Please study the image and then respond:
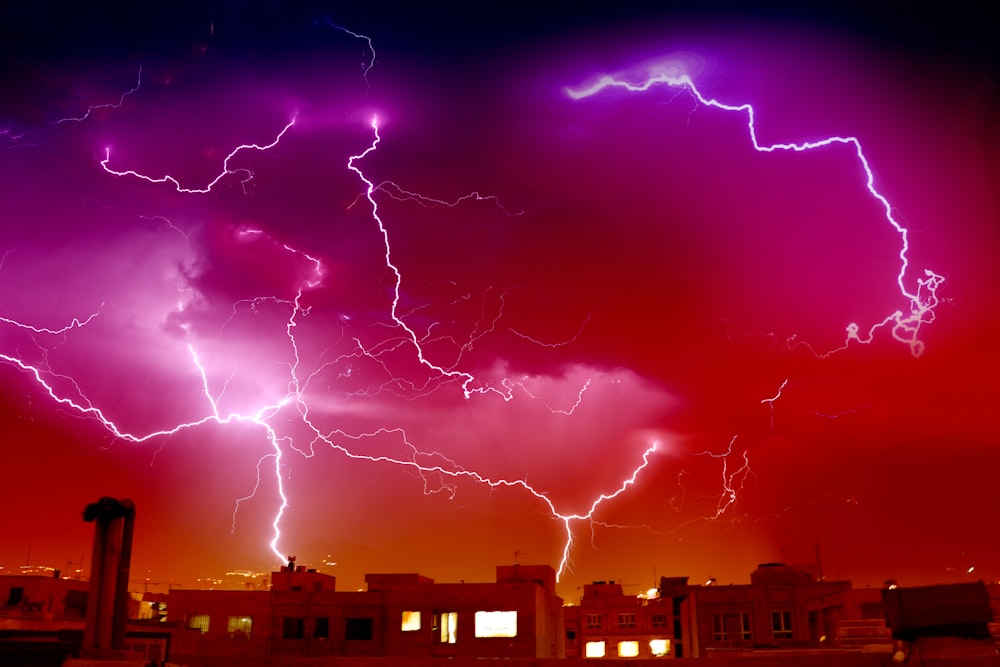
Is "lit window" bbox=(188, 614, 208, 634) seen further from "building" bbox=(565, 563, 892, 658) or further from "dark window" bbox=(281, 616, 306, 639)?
"building" bbox=(565, 563, 892, 658)

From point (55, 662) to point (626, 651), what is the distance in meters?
47.4

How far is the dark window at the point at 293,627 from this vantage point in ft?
116

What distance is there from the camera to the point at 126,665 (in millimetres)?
9008

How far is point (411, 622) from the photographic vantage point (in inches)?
1332

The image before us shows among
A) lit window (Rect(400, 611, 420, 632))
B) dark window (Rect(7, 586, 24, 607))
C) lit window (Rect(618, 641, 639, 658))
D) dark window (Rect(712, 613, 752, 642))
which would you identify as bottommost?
lit window (Rect(618, 641, 639, 658))

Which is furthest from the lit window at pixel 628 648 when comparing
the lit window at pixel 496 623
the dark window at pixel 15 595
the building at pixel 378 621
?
the dark window at pixel 15 595

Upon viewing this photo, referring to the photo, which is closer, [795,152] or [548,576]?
[795,152]

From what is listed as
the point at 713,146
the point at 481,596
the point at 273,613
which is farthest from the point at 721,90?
the point at 273,613

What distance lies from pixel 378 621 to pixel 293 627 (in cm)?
390

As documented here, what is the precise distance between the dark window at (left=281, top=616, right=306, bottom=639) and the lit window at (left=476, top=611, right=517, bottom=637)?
7.69m

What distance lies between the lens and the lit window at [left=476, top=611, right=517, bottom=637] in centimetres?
3288

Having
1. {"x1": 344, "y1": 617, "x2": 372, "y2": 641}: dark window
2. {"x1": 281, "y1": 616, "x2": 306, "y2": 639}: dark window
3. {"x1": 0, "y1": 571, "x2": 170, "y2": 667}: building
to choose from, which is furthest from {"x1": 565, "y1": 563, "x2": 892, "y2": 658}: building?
{"x1": 281, "y1": 616, "x2": 306, "y2": 639}: dark window

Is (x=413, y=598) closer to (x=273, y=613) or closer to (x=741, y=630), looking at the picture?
(x=273, y=613)

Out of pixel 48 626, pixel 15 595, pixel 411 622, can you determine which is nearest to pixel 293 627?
pixel 411 622
